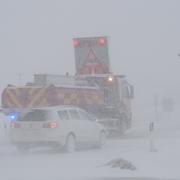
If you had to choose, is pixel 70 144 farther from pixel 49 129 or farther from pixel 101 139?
pixel 101 139

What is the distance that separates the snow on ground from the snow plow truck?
6.51 feet

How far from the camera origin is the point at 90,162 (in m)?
18.2

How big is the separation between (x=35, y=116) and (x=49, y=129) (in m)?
0.75

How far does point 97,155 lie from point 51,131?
1710 mm

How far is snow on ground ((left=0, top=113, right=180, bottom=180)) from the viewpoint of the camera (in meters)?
15.4

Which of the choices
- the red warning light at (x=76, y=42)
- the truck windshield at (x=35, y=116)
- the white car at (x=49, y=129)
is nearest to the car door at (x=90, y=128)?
the white car at (x=49, y=129)

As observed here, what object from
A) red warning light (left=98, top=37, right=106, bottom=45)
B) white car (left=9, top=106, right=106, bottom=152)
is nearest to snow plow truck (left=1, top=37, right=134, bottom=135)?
red warning light (left=98, top=37, right=106, bottom=45)

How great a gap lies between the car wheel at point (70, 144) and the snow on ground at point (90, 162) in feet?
0.96

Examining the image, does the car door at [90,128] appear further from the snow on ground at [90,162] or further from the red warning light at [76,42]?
the red warning light at [76,42]

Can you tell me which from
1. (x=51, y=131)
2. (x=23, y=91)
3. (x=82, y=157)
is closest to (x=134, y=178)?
(x=82, y=157)

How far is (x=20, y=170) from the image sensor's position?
16.5 metres

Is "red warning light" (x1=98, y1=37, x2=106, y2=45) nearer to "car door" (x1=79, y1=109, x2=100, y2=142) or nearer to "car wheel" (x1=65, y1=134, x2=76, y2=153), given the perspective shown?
"car door" (x1=79, y1=109, x2=100, y2=142)

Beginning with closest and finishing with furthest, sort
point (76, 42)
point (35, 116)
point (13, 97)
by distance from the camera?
point (35, 116) < point (13, 97) < point (76, 42)

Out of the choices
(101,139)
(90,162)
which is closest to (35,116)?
(101,139)
